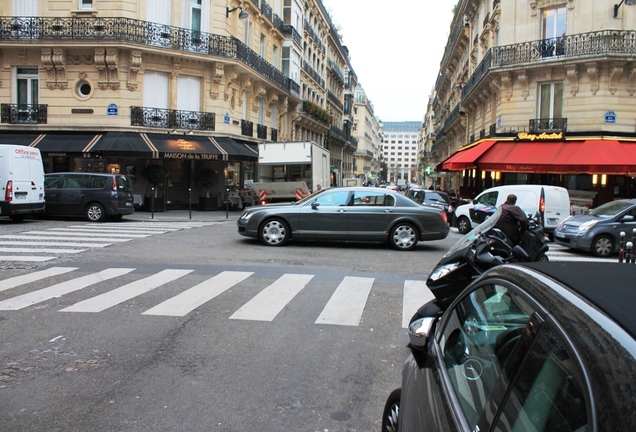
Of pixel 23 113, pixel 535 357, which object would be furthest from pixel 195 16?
pixel 535 357

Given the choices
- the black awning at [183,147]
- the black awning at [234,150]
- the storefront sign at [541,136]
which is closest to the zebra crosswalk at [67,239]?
the black awning at [183,147]

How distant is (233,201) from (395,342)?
2197 centimetres

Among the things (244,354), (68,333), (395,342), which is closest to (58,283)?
(68,333)

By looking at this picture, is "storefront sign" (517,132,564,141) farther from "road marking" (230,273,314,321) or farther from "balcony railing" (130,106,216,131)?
"road marking" (230,273,314,321)

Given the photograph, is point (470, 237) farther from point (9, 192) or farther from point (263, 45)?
point (263, 45)

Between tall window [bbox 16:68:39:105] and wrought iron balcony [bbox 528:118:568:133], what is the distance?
24.3m

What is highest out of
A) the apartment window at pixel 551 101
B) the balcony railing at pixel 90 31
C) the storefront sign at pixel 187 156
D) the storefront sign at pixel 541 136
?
the balcony railing at pixel 90 31

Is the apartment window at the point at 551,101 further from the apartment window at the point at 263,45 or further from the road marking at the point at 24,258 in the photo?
the road marking at the point at 24,258

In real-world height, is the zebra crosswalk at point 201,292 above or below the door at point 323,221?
below

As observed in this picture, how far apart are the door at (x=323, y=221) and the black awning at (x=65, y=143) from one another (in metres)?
14.9

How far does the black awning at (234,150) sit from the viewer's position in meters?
25.2

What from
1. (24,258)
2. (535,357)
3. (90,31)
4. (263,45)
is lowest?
(24,258)

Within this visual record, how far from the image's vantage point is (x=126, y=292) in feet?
24.6

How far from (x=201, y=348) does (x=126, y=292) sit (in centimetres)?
291
